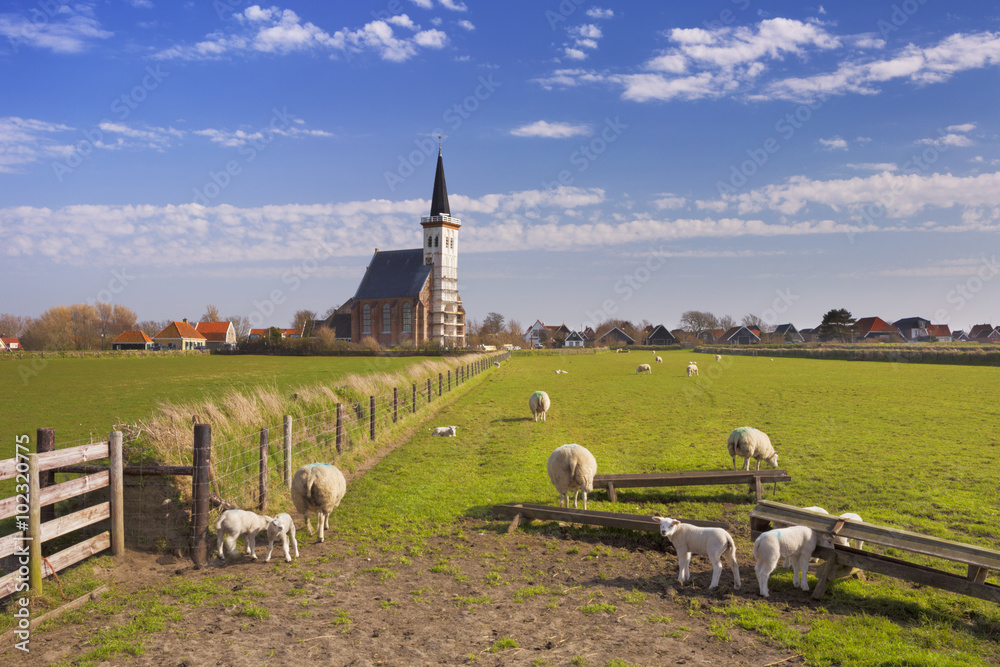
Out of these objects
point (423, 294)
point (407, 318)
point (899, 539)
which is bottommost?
point (899, 539)

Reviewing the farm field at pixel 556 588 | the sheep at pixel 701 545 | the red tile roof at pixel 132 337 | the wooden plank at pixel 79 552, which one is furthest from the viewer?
the red tile roof at pixel 132 337

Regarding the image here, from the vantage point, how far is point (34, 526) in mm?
6480

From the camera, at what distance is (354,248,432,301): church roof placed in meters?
114

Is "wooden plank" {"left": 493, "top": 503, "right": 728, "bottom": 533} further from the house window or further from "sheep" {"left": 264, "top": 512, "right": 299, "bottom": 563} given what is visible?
the house window

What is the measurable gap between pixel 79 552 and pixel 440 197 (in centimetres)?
11475

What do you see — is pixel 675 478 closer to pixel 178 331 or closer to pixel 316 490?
pixel 316 490

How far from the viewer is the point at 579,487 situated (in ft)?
33.8

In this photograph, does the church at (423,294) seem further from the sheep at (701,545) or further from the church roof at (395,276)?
the sheep at (701,545)

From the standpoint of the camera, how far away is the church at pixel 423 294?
112562mm

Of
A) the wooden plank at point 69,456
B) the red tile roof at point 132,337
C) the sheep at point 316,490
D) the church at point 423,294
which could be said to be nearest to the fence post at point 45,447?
the wooden plank at point 69,456

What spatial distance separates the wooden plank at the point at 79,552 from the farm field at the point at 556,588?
0.68 m

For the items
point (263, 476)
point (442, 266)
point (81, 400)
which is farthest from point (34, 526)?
point (442, 266)

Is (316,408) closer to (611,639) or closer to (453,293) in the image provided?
(611,639)

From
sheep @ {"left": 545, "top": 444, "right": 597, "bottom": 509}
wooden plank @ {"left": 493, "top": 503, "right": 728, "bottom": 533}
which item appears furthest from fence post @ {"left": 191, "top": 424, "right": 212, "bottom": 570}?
sheep @ {"left": 545, "top": 444, "right": 597, "bottom": 509}
